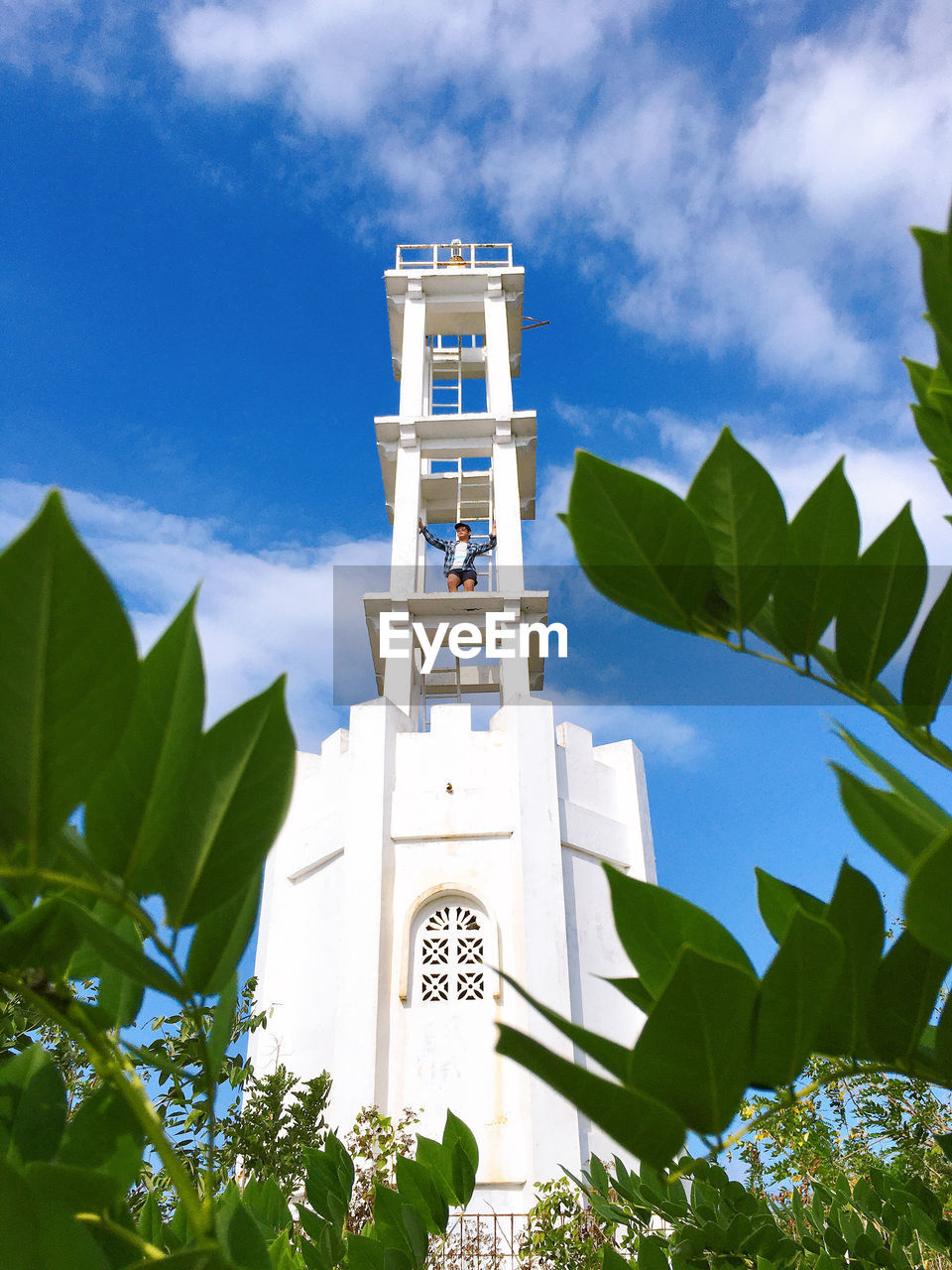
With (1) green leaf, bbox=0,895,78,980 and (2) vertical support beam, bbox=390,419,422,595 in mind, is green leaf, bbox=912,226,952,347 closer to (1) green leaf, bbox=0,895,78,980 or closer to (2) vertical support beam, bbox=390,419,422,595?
(1) green leaf, bbox=0,895,78,980

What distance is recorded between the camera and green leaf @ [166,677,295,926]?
31cm

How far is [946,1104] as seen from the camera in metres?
5.03

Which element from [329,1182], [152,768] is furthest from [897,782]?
[329,1182]

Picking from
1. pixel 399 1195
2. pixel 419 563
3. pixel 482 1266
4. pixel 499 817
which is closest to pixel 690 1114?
pixel 399 1195

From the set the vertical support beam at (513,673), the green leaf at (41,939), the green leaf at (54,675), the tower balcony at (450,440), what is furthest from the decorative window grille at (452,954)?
the green leaf at (54,675)

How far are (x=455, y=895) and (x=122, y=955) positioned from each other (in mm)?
8125

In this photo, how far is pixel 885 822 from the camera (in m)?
0.31

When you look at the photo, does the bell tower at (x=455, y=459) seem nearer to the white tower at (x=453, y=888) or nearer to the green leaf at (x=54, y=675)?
the white tower at (x=453, y=888)

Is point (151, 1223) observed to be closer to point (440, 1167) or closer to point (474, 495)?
point (440, 1167)

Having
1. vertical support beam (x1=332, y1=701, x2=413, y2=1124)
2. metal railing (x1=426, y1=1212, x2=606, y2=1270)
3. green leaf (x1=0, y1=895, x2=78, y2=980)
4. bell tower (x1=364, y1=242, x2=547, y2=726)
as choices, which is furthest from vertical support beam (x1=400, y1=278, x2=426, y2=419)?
green leaf (x1=0, y1=895, x2=78, y2=980)

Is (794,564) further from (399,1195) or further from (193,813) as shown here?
(399,1195)

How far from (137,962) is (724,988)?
0.20 meters

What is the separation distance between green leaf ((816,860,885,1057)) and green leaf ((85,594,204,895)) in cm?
24

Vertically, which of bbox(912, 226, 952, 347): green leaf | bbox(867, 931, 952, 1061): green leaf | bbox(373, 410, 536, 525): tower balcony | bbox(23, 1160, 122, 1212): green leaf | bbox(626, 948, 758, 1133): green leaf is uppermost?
bbox(373, 410, 536, 525): tower balcony
